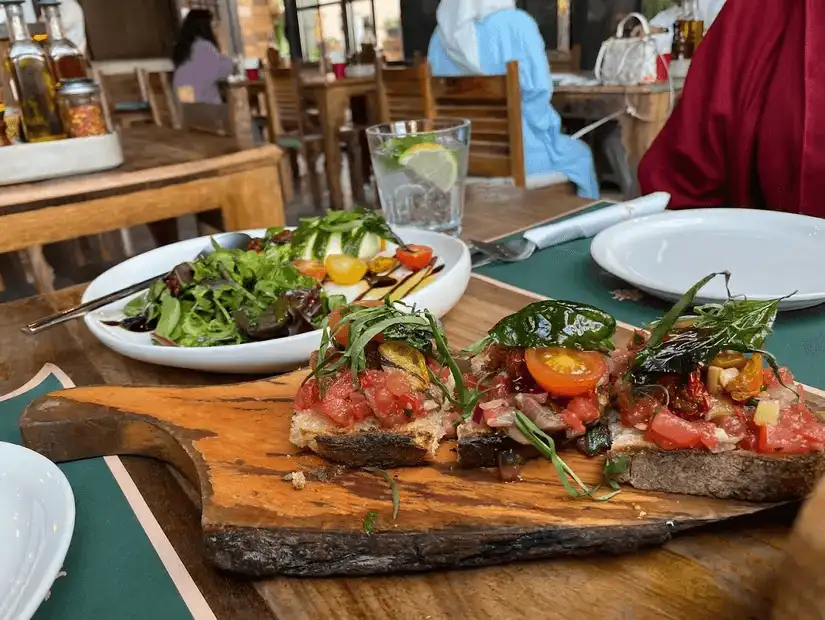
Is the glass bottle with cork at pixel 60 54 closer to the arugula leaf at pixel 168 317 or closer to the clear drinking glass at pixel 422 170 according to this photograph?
the clear drinking glass at pixel 422 170

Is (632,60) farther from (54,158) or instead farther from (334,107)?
(54,158)

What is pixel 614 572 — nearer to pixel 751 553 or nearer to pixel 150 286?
pixel 751 553

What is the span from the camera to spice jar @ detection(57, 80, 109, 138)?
2441mm

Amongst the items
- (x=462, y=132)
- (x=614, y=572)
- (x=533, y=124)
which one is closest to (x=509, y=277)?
(x=462, y=132)

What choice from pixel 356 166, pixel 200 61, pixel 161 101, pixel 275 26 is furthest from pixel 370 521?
pixel 275 26

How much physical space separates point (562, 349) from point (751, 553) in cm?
28

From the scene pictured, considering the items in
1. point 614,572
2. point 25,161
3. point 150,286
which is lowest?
point 614,572

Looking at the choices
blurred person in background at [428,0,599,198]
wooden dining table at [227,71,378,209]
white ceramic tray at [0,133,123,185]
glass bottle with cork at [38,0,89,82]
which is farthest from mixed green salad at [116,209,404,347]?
wooden dining table at [227,71,378,209]

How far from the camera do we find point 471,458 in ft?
2.47

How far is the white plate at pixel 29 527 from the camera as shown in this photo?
1.93ft

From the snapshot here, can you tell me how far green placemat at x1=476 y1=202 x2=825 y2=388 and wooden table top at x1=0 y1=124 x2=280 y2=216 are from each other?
1570mm

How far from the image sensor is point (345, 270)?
4.26 feet

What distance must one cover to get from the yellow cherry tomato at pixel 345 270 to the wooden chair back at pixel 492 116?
5.09ft

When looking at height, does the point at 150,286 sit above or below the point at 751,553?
above
